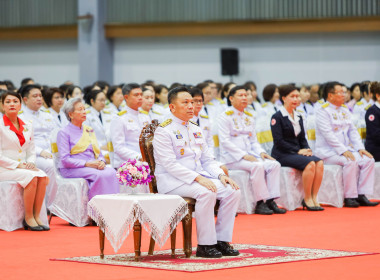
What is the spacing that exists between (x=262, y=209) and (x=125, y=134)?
5.91ft

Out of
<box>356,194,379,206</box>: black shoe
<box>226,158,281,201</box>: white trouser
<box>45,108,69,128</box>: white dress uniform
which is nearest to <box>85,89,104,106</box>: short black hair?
<box>45,108,69,128</box>: white dress uniform

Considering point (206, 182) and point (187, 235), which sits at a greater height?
point (206, 182)

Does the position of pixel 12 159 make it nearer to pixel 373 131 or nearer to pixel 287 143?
pixel 287 143

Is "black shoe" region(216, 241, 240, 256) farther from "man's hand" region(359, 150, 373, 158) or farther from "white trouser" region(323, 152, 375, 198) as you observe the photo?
"man's hand" region(359, 150, 373, 158)

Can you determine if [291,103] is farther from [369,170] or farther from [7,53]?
[7,53]

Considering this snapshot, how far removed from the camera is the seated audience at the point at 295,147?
934cm

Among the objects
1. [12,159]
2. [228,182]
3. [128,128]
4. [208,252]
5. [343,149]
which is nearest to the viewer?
[208,252]

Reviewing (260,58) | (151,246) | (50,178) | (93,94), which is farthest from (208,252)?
(260,58)

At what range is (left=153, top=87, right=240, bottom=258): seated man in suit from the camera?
18.9 ft

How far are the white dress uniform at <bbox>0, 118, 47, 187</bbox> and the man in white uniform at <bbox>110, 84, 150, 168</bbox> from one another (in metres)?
1.10

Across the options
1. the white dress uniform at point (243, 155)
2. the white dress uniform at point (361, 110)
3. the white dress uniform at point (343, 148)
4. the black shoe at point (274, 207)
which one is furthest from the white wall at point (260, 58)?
the black shoe at point (274, 207)

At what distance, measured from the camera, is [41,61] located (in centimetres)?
1931

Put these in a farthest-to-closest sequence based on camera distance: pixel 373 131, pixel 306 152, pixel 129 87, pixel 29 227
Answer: pixel 373 131 → pixel 306 152 → pixel 129 87 → pixel 29 227

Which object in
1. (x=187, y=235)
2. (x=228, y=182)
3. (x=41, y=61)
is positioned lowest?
(x=187, y=235)
